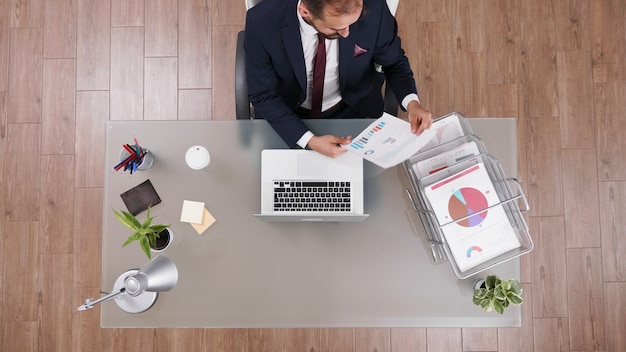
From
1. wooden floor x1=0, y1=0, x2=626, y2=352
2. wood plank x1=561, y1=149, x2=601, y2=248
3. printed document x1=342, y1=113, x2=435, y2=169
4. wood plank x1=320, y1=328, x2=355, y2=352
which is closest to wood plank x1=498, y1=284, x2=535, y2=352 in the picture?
wooden floor x1=0, y1=0, x2=626, y2=352

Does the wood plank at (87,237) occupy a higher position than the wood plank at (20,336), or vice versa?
the wood plank at (87,237)

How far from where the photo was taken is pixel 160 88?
2486 millimetres

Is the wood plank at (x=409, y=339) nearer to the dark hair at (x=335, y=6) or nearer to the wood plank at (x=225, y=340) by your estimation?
the wood plank at (x=225, y=340)

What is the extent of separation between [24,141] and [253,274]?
1675 mm

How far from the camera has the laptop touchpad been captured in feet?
4.95

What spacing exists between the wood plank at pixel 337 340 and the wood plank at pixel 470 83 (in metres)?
1.26

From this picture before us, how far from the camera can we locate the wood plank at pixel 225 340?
2.34 metres

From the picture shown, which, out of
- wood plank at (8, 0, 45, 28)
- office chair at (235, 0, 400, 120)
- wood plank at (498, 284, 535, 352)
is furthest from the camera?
wood plank at (8, 0, 45, 28)

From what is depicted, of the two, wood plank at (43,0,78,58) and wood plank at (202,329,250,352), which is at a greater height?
wood plank at (43,0,78,58)

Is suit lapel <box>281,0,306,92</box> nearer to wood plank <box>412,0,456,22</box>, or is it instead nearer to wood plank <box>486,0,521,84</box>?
wood plank <box>412,0,456,22</box>

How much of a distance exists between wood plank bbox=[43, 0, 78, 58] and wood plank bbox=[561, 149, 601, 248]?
2591 mm

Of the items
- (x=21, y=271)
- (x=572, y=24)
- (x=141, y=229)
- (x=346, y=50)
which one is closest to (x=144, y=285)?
(x=141, y=229)

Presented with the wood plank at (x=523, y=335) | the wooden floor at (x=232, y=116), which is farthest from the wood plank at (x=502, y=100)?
the wood plank at (x=523, y=335)

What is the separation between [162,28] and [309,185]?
1.50 metres
